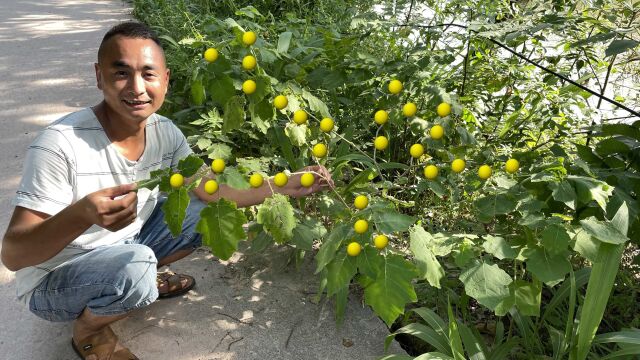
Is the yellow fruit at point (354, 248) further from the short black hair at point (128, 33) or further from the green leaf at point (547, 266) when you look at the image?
the short black hair at point (128, 33)

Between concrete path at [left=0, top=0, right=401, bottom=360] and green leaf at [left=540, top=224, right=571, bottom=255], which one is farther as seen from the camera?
concrete path at [left=0, top=0, right=401, bottom=360]

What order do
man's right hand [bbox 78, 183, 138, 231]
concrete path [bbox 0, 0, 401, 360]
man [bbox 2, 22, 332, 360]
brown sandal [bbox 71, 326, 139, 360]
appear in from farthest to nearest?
concrete path [bbox 0, 0, 401, 360], brown sandal [bbox 71, 326, 139, 360], man [bbox 2, 22, 332, 360], man's right hand [bbox 78, 183, 138, 231]

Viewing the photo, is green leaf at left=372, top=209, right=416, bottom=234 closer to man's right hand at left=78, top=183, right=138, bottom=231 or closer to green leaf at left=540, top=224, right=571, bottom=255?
green leaf at left=540, top=224, right=571, bottom=255

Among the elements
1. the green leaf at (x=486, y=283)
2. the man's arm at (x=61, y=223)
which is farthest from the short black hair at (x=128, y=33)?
the green leaf at (x=486, y=283)

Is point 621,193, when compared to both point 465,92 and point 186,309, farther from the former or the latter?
point 186,309

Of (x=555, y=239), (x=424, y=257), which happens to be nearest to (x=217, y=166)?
(x=424, y=257)

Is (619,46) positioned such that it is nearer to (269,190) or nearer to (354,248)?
(354,248)

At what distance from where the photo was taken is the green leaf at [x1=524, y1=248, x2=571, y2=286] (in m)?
1.31

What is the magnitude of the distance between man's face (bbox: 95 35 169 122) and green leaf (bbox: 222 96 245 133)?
378 mm

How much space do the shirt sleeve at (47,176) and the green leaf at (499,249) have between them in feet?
4.17

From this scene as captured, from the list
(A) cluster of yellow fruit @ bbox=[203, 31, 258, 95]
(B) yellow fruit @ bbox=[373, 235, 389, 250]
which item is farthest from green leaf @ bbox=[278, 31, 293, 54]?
(B) yellow fruit @ bbox=[373, 235, 389, 250]

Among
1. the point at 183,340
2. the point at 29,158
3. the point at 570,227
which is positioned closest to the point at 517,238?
the point at 570,227

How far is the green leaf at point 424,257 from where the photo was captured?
1404 millimetres

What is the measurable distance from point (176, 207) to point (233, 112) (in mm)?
362
